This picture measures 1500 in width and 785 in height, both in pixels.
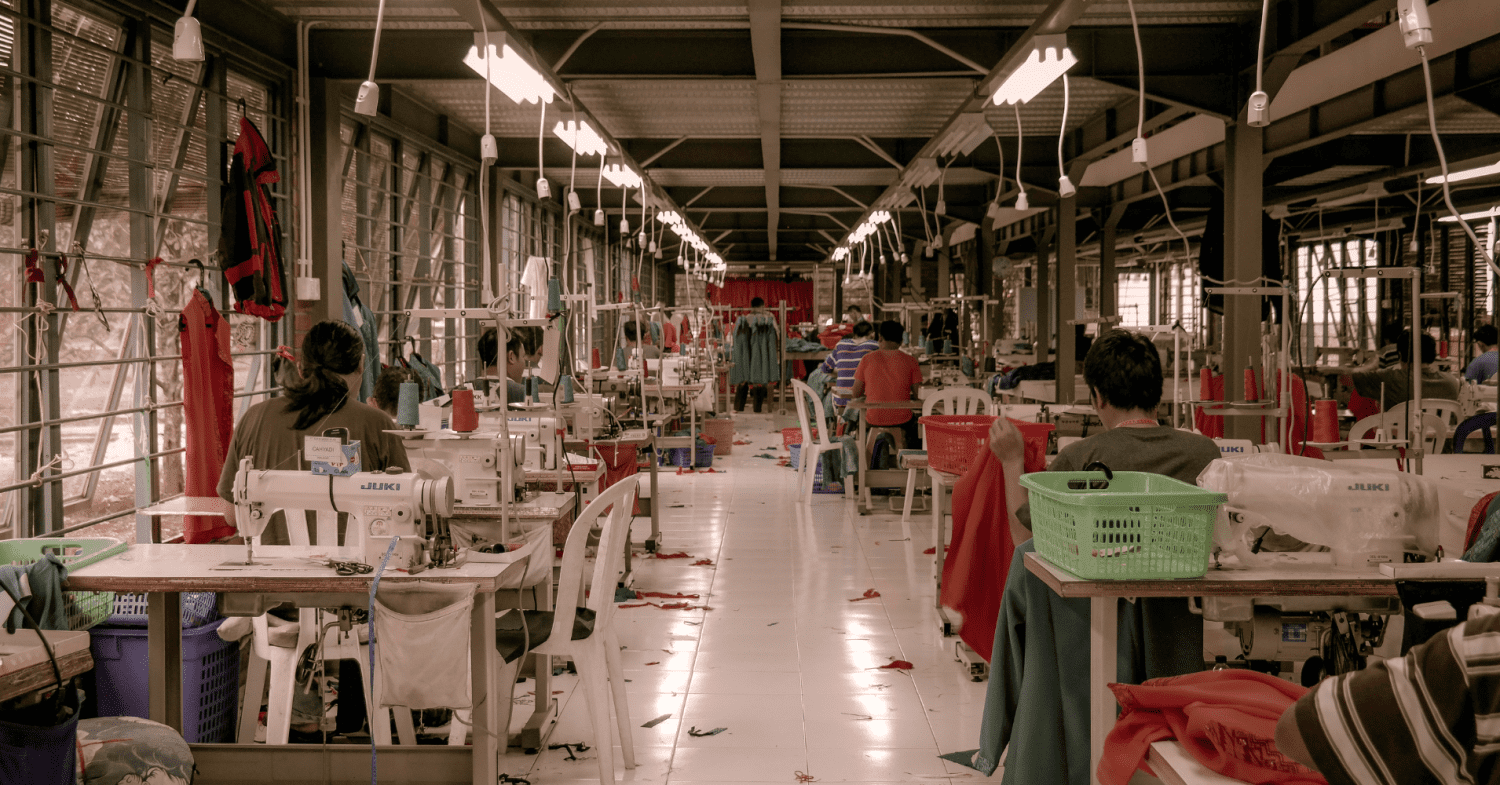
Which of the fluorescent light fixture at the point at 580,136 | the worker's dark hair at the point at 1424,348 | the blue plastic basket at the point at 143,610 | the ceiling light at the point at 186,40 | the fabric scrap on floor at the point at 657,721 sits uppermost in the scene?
the fluorescent light fixture at the point at 580,136

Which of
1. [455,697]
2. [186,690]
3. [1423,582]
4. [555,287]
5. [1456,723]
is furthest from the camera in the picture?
[555,287]

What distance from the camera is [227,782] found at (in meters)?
2.98

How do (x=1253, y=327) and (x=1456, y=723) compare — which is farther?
(x=1253, y=327)

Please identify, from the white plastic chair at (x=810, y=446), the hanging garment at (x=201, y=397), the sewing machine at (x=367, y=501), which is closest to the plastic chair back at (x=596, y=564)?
the sewing machine at (x=367, y=501)

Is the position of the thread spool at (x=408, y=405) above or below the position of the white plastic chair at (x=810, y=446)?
above

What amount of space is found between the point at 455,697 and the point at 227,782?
2.55ft

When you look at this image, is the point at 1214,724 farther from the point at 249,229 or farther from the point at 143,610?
the point at 249,229

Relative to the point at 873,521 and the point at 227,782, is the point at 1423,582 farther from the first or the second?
the point at 873,521

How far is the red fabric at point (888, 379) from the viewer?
8.18m

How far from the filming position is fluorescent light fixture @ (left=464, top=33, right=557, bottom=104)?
4.69 metres

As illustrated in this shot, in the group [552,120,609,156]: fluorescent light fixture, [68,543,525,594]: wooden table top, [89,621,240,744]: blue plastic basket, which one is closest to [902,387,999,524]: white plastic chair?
[552,120,609,156]: fluorescent light fixture

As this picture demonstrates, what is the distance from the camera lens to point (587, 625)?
132 inches

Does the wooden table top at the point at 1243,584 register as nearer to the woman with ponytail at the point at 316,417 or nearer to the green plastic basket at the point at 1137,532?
the green plastic basket at the point at 1137,532

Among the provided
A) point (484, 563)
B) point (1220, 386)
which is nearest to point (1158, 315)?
point (1220, 386)
